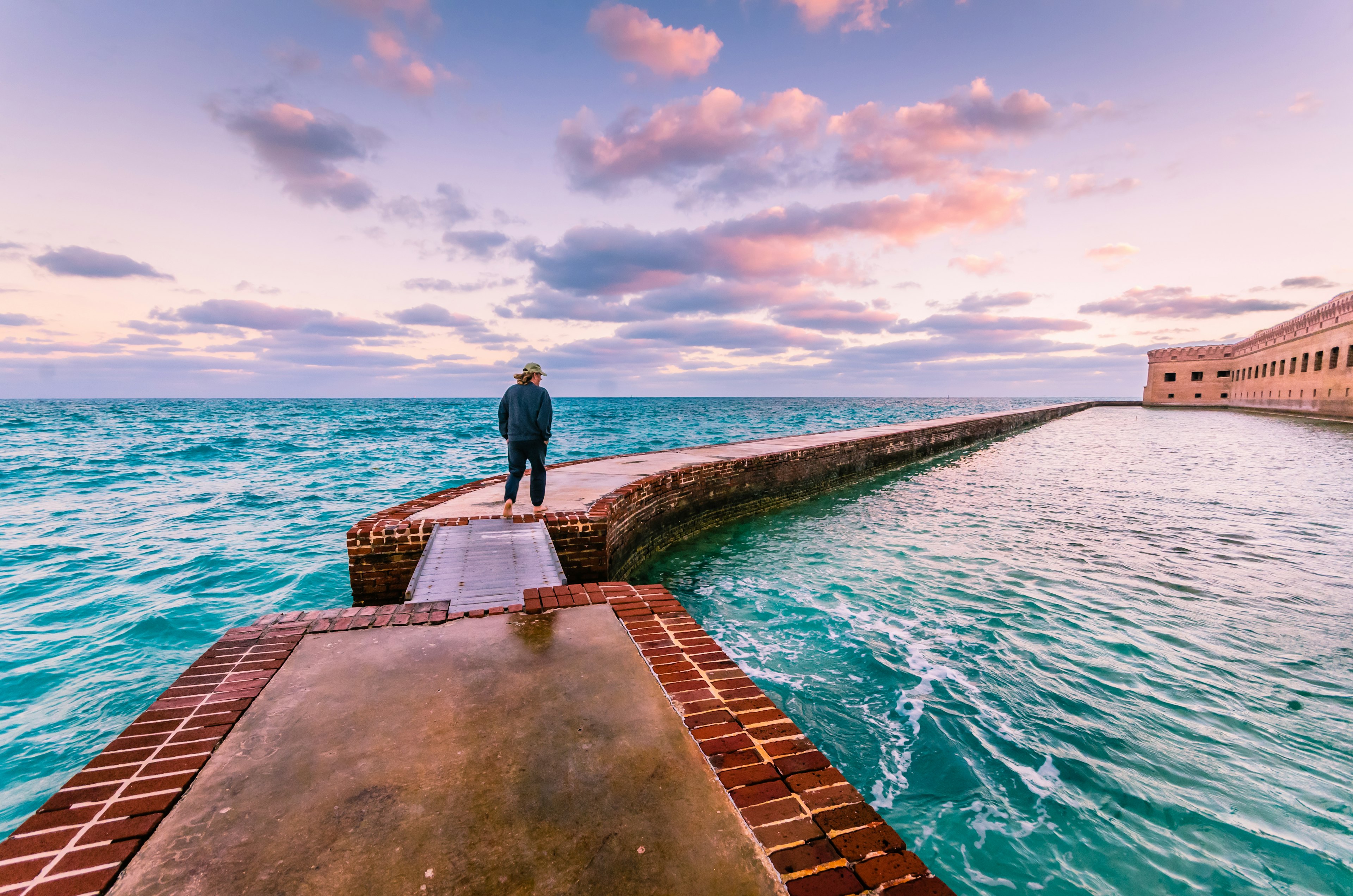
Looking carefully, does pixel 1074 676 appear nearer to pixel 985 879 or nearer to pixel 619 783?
pixel 985 879

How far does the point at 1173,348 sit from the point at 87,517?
8108 cm

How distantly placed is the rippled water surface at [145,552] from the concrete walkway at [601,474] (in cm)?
188

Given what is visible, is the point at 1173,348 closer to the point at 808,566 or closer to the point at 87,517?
the point at 808,566

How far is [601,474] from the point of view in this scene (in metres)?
8.57

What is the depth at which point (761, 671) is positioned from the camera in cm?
427

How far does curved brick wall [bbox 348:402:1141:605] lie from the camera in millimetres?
4965

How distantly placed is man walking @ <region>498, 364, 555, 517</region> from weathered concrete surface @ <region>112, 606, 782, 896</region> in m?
3.09

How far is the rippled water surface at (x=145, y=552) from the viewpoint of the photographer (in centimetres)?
416

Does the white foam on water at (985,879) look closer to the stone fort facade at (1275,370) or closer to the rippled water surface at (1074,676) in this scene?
the rippled water surface at (1074,676)

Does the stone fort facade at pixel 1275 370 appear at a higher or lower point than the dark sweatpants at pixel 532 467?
higher

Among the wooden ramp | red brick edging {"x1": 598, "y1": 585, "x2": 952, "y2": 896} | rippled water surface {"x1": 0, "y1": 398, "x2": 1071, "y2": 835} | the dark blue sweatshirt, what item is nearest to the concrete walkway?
the wooden ramp

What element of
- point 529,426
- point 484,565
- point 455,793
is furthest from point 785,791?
point 529,426

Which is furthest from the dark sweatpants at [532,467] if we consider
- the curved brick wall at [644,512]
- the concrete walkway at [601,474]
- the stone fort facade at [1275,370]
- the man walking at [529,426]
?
the stone fort facade at [1275,370]

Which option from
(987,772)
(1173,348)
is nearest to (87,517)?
(987,772)
